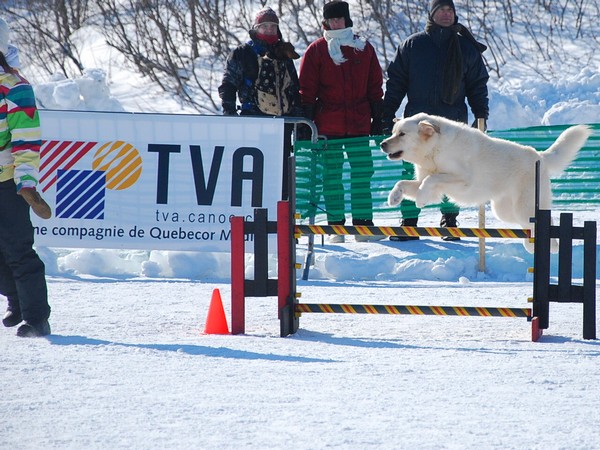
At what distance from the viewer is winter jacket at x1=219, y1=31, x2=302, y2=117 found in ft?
28.6

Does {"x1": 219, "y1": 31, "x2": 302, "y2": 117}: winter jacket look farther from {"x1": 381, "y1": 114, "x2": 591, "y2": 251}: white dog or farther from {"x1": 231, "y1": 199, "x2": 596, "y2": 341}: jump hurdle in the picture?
{"x1": 231, "y1": 199, "x2": 596, "y2": 341}: jump hurdle

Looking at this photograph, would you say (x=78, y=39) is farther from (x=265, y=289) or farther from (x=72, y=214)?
(x=265, y=289)

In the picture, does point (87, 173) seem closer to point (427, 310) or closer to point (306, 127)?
point (306, 127)

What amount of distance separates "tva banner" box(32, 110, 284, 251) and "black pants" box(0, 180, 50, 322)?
2.58 metres

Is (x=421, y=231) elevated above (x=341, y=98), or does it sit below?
below

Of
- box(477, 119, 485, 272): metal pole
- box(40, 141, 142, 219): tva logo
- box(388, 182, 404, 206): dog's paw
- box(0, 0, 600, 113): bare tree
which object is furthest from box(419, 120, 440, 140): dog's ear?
box(0, 0, 600, 113): bare tree

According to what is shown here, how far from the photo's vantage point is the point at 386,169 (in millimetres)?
9031

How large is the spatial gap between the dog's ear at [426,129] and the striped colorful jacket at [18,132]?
93.8 inches

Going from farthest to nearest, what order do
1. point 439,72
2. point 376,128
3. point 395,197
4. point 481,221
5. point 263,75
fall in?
point 376,128 → point 263,75 → point 439,72 → point 481,221 → point 395,197

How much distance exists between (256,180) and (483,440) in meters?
4.90

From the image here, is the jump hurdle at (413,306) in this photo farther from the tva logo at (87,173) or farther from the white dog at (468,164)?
the tva logo at (87,173)

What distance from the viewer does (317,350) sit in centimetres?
527

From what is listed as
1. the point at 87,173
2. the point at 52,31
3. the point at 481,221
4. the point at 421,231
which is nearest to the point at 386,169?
the point at 481,221

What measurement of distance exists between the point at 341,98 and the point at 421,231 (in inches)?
131
